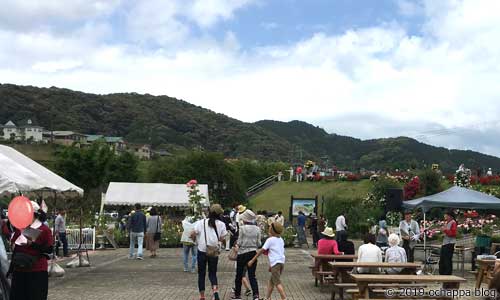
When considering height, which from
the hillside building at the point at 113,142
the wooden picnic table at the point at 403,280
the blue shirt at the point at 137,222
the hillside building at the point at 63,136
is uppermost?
the hillside building at the point at 63,136

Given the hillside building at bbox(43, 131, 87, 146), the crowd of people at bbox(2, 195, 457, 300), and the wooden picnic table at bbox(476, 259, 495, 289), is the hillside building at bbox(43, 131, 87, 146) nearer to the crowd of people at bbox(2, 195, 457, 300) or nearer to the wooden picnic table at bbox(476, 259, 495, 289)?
the crowd of people at bbox(2, 195, 457, 300)

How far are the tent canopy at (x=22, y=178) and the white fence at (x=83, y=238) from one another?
8.82 meters

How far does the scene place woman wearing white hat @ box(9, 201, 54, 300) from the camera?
827cm

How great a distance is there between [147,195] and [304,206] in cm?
890

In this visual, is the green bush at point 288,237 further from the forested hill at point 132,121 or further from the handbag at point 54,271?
the forested hill at point 132,121

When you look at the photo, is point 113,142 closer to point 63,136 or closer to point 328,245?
point 63,136

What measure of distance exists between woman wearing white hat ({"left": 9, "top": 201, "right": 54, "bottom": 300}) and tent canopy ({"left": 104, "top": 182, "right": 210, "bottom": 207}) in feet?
83.8

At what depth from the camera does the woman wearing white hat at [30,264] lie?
8266 mm

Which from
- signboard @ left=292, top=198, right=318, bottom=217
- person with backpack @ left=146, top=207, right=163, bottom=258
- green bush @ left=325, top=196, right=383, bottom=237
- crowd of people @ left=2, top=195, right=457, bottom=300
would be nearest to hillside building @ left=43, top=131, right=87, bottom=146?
green bush @ left=325, top=196, right=383, bottom=237

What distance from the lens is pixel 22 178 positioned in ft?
42.7

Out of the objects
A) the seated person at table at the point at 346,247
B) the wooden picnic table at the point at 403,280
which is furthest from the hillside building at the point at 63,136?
the wooden picnic table at the point at 403,280

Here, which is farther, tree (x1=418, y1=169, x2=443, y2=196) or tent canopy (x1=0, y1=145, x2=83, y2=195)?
tree (x1=418, y1=169, x2=443, y2=196)

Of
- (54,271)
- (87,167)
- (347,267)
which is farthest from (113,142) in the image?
(347,267)

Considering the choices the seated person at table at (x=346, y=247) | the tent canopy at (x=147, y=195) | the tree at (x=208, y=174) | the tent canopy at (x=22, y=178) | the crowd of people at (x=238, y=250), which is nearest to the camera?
the crowd of people at (x=238, y=250)
